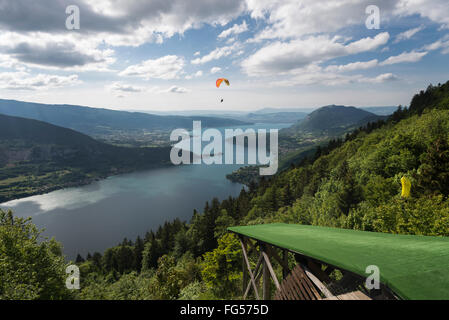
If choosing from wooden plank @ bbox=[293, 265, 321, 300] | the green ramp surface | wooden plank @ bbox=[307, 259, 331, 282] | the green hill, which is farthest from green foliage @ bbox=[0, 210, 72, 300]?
the green ramp surface

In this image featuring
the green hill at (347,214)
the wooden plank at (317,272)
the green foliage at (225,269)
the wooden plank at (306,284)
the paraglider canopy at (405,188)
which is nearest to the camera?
the wooden plank at (306,284)

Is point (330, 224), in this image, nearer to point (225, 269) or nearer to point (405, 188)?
point (405, 188)

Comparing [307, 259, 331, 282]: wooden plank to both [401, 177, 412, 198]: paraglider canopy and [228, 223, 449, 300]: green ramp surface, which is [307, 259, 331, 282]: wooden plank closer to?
[228, 223, 449, 300]: green ramp surface

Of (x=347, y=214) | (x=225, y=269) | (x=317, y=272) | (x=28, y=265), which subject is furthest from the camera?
(x=347, y=214)

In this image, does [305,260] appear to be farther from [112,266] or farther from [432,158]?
[112,266]

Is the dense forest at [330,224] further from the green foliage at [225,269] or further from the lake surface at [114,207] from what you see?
the lake surface at [114,207]

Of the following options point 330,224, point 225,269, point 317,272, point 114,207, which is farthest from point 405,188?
point 114,207

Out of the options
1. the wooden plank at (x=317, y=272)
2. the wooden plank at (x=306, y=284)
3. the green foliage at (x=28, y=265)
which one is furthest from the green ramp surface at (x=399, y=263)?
the green foliage at (x=28, y=265)
